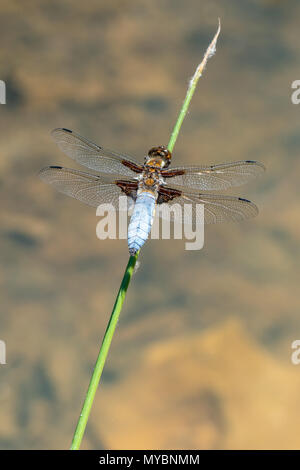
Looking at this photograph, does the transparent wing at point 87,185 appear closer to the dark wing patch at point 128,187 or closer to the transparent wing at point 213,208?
the dark wing patch at point 128,187

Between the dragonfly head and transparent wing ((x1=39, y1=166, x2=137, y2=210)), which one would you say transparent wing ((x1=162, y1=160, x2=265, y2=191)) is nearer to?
the dragonfly head

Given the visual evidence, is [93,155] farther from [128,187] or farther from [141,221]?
[141,221]

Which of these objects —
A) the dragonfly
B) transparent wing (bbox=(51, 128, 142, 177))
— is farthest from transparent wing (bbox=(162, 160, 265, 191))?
transparent wing (bbox=(51, 128, 142, 177))

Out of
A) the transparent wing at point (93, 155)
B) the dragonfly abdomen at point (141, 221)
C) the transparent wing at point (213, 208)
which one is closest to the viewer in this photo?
the dragonfly abdomen at point (141, 221)

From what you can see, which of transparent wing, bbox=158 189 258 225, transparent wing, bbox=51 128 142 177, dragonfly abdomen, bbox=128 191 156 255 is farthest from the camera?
transparent wing, bbox=51 128 142 177

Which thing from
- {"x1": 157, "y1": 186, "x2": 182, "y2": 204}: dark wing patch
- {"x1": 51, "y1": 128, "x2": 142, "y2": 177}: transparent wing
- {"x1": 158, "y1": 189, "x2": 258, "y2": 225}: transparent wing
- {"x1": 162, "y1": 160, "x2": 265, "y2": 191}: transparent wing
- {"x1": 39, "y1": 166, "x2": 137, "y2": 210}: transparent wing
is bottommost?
{"x1": 158, "y1": 189, "x2": 258, "y2": 225}: transparent wing

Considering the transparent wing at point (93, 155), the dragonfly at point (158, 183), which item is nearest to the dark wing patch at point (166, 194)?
the dragonfly at point (158, 183)

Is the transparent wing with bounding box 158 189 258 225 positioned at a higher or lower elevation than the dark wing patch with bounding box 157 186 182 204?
lower
